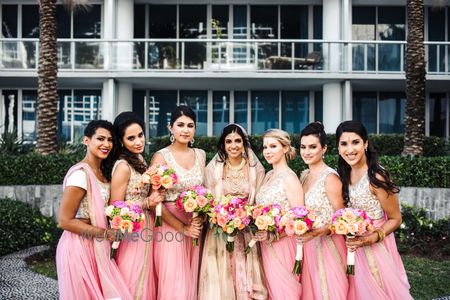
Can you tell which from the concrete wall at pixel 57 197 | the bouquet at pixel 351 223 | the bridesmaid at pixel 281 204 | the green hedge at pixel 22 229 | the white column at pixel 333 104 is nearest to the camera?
the bouquet at pixel 351 223

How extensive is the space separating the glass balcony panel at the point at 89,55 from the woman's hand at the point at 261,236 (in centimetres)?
1394

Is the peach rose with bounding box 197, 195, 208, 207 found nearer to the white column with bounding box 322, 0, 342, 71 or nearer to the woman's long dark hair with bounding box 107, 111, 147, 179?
the woman's long dark hair with bounding box 107, 111, 147, 179

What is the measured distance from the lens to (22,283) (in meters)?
7.30

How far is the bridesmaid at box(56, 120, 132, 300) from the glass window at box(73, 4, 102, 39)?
625 inches

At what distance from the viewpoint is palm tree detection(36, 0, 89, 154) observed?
41.9ft

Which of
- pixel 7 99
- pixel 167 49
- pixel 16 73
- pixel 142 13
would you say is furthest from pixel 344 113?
pixel 7 99

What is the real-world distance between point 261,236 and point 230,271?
649 millimetres

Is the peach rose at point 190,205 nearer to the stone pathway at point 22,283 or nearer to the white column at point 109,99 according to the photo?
the stone pathway at point 22,283

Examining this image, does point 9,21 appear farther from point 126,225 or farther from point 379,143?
point 126,225

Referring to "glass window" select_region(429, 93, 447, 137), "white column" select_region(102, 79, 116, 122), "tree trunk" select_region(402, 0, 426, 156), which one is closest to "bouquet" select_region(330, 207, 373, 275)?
"tree trunk" select_region(402, 0, 426, 156)

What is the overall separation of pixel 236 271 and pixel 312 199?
111cm

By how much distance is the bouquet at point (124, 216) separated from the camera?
14.3 ft

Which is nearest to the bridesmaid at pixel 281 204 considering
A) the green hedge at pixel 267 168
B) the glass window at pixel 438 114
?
the green hedge at pixel 267 168

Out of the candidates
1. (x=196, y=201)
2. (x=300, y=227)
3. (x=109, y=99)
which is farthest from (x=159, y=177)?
(x=109, y=99)
